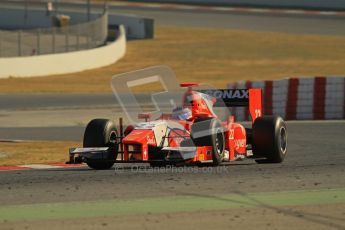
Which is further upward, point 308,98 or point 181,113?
point 181,113

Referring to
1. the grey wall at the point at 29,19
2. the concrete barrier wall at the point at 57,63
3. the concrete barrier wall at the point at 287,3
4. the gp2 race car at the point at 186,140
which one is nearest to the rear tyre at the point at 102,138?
the gp2 race car at the point at 186,140

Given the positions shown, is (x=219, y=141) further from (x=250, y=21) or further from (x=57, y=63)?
(x=250, y=21)

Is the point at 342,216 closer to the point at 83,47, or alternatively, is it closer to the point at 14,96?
the point at 14,96

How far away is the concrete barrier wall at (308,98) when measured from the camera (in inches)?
957

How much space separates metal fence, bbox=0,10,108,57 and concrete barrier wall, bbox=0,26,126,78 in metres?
1.65

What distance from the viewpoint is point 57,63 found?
126 ft

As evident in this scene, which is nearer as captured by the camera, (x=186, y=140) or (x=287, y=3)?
(x=186, y=140)

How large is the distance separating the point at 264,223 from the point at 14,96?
74.5ft

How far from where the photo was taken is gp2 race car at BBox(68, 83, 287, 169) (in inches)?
543

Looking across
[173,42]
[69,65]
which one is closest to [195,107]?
[69,65]

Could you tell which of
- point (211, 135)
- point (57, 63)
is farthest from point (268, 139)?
point (57, 63)

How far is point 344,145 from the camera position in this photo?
18.3 m

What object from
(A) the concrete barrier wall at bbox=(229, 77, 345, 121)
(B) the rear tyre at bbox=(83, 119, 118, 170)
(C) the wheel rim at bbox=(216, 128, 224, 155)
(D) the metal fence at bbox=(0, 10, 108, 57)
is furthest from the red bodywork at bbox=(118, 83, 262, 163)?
(D) the metal fence at bbox=(0, 10, 108, 57)

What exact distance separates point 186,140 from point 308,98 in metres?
10.7
